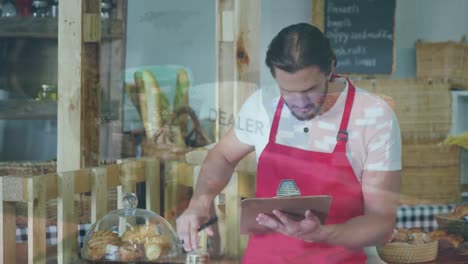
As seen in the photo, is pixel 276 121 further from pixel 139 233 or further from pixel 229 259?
pixel 139 233

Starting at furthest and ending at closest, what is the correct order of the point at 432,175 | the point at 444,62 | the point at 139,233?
the point at 139,233, the point at 432,175, the point at 444,62

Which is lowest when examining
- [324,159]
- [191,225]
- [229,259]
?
[229,259]

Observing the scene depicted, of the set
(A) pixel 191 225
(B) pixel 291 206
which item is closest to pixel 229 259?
(A) pixel 191 225

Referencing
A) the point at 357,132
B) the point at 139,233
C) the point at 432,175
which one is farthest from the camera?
the point at 139,233

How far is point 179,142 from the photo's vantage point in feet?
9.08

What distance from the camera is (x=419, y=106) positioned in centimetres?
254

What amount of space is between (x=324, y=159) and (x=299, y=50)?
337 millimetres

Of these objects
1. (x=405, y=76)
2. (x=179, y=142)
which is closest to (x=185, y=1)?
(x=179, y=142)

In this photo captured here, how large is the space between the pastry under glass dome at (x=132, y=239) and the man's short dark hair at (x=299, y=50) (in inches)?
26.8

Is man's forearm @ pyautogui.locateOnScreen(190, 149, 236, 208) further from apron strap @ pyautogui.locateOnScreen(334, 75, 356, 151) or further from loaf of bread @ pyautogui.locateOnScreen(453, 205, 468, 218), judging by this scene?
loaf of bread @ pyautogui.locateOnScreen(453, 205, 468, 218)

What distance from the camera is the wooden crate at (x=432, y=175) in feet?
8.41

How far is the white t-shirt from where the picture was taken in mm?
2398

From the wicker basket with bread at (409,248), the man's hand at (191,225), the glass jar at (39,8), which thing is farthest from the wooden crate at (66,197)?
the wicker basket with bread at (409,248)

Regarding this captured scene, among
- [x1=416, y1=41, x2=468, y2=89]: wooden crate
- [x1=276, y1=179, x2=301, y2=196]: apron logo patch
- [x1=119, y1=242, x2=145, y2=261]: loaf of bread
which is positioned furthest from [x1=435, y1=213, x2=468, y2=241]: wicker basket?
[x1=119, y1=242, x2=145, y2=261]: loaf of bread
